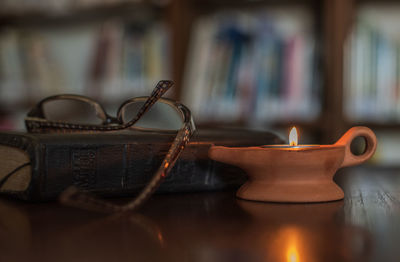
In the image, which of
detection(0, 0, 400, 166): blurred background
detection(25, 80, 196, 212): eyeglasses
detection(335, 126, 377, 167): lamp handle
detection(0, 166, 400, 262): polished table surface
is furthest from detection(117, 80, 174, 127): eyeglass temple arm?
detection(0, 0, 400, 166): blurred background

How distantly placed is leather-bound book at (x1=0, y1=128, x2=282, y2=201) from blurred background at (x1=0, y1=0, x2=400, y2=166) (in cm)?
121

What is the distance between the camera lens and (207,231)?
38 cm

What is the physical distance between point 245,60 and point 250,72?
0.16ft

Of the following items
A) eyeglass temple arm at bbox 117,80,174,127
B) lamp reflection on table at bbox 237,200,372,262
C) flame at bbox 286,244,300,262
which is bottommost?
lamp reflection on table at bbox 237,200,372,262

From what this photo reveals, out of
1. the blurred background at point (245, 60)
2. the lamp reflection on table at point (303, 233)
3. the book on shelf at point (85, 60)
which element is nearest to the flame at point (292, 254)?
the lamp reflection on table at point (303, 233)

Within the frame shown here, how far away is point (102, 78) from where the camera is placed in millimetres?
2164

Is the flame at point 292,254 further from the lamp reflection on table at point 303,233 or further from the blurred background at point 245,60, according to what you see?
the blurred background at point 245,60

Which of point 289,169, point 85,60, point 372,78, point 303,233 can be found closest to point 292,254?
point 303,233

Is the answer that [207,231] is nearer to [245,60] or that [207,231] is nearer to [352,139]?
[352,139]

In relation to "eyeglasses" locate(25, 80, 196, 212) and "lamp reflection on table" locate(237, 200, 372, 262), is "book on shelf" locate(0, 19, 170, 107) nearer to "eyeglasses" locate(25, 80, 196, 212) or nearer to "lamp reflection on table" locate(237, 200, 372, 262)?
"eyeglasses" locate(25, 80, 196, 212)

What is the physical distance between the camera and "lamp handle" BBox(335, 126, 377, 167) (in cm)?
56

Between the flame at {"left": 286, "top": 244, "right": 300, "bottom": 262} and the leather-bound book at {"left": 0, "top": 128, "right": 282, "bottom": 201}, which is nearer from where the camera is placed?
the flame at {"left": 286, "top": 244, "right": 300, "bottom": 262}

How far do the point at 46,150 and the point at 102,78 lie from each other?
5.55ft

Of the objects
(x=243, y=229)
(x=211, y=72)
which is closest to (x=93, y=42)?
(x=211, y=72)
